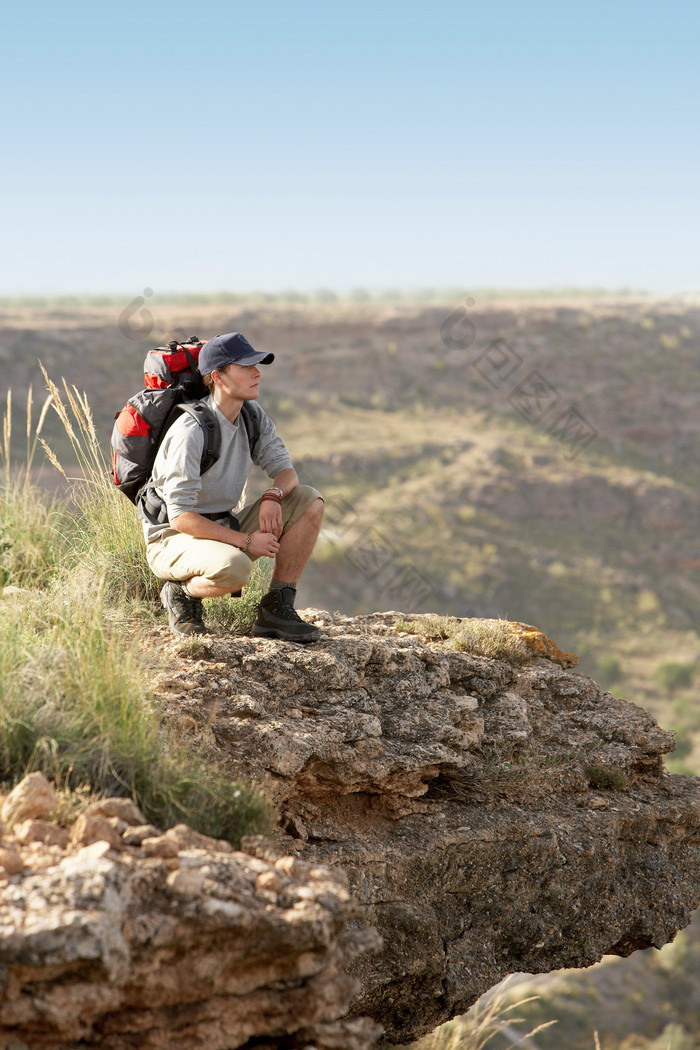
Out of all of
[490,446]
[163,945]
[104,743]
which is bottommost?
[490,446]

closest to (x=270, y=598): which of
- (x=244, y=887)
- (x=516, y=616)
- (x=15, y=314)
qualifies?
(x=244, y=887)

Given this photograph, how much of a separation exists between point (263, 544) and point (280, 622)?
51 cm

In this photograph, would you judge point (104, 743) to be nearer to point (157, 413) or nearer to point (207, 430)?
point (207, 430)

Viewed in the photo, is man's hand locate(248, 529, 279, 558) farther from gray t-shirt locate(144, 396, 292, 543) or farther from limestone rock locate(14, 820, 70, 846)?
limestone rock locate(14, 820, 70, 846)

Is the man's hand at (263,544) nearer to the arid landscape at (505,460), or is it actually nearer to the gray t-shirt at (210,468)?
the gray t-shirt at (210,468)

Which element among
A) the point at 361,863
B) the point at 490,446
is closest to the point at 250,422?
the point at 361,863

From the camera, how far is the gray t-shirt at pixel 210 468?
3857 millimetres

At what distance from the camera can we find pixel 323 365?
112 ft

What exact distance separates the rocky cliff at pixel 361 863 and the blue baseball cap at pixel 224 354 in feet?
4.36

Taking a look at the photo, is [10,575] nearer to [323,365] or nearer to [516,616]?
[516,616]

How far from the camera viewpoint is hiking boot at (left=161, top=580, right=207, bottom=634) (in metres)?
4.13

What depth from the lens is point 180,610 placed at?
4145mm

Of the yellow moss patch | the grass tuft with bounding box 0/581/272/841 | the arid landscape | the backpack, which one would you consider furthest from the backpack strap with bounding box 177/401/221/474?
the arid landscape

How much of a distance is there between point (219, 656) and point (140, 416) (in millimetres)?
1222
